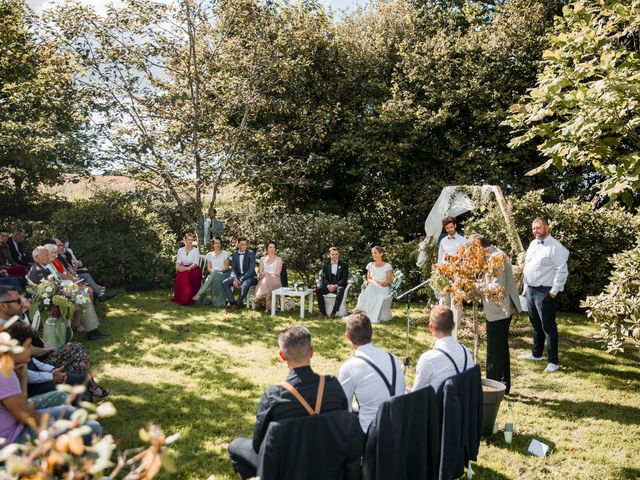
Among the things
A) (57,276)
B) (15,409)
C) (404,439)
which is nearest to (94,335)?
(57,276)

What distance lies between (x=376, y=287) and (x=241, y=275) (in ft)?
10.0

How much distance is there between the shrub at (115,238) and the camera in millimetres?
12688

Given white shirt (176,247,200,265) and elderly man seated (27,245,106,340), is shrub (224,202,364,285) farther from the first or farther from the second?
elderly man seated (27,245,106,340)

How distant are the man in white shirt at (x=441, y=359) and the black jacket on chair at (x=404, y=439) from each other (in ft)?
1.68

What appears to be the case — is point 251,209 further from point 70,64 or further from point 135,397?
point 135,397

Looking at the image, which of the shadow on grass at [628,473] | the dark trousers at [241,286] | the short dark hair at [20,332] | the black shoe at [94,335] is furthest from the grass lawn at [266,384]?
the short dark hair at [20,332]

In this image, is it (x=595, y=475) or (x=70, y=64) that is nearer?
(x=595, y=475)

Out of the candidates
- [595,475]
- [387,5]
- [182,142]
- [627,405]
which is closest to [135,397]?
[595,475]

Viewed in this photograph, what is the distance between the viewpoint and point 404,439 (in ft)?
11.3

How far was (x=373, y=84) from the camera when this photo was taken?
50.5ft

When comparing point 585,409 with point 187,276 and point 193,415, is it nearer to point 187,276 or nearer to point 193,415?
point 193,415

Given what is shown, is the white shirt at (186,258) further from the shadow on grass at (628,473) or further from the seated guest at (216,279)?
the shadow on grass at (628,473)

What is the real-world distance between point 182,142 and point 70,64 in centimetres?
322

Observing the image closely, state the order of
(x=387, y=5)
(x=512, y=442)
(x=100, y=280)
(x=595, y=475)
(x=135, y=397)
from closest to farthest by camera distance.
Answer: (x=595, y=475) → (x=512, y=442) → (x=135, y=397) → (x=100, y=280) → (x=387, y=5)
